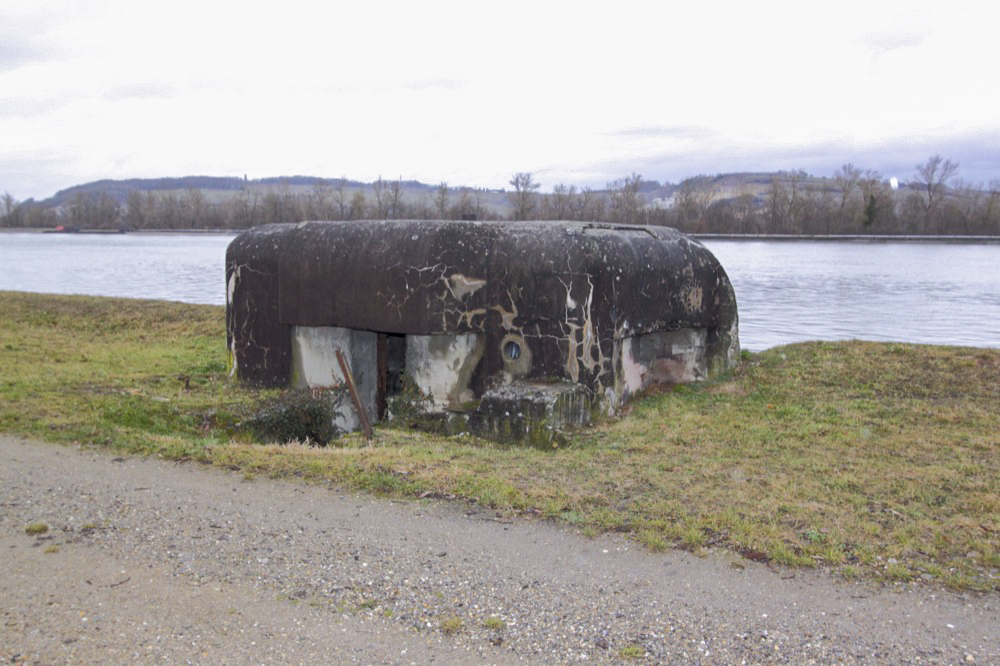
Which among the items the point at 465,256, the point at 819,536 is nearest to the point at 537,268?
the point at 465,256

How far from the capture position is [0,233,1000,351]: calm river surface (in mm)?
24672

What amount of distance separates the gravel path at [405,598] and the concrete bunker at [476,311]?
3.46 metres

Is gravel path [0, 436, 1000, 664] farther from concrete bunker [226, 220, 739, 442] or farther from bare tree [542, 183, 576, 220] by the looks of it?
bare tree [542, 183, 576, 220]

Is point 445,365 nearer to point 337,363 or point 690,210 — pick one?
A: point 337,363

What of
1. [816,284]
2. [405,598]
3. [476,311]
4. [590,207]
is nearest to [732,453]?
[476,311]

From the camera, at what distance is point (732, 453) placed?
25.6ft

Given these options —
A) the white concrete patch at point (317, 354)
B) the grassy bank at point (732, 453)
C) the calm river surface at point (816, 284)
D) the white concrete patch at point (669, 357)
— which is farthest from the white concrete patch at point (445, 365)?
the calm river surface at point (816, 284)

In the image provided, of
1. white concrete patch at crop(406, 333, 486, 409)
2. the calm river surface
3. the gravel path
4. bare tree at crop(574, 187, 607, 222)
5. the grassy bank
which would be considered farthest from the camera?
bare tree at crop(574, 187, 607, 222)

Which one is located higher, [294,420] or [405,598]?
[405,598]

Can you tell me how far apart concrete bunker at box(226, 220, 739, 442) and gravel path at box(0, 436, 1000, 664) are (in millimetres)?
3465

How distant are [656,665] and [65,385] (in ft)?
28.2

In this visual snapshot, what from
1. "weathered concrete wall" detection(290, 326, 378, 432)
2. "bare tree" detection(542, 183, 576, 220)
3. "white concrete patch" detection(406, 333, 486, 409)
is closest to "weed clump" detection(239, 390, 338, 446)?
"weathered concrete wall" detection(290, 326, 378, 432)

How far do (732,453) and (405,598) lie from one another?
4057mm

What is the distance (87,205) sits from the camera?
112188mm
